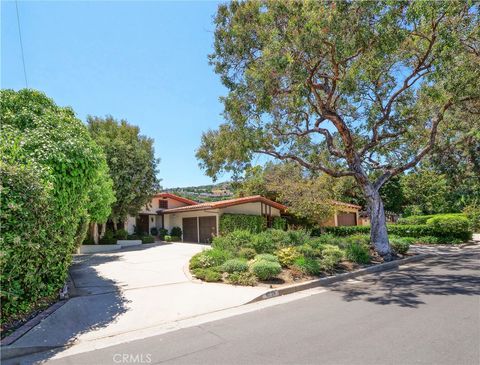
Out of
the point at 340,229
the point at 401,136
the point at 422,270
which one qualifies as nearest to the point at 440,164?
the point at 340,229

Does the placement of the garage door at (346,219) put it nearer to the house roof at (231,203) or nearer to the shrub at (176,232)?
the house roof at (231,203)

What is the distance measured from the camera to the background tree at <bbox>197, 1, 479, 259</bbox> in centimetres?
1040

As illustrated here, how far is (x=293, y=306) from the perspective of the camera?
722 cm

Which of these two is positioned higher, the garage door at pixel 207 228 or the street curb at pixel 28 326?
the garage door at pixel 207 228

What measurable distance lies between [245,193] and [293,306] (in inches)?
914

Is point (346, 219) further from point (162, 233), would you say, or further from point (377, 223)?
point (377, 223)

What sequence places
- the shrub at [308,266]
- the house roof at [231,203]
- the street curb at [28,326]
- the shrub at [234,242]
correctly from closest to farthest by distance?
1. the street curb at [28,326]
2. the shrub at [308,266]
3. the shrub at [234,242]
4. the house roof at [231,203]

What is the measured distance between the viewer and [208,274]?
9742 mm

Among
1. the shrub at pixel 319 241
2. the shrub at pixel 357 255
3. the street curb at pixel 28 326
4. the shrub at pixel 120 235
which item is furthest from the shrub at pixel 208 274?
the shrub at pixel 120 235

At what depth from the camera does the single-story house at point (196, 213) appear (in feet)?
84.3

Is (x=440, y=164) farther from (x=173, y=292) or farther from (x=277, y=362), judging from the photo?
(x=277, y=362)

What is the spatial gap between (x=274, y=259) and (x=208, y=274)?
2.05 metres

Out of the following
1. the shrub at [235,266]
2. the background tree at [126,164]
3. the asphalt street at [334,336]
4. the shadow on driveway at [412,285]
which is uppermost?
the background tree at [126,164]

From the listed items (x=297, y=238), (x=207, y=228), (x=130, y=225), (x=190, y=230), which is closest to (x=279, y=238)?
(x=297, y=238)
